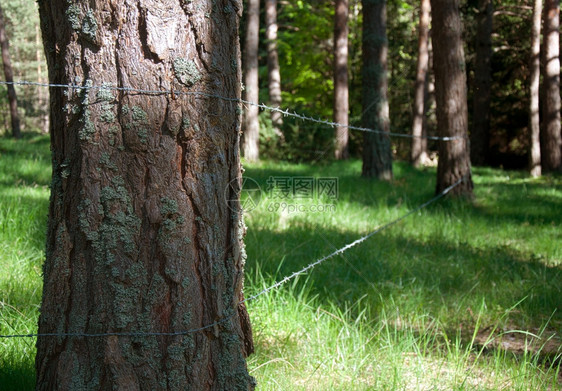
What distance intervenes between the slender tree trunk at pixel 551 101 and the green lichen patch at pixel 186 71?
13.3 metres

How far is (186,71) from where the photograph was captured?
6.14ft

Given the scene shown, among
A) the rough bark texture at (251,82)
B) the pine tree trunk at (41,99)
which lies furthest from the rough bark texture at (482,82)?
the pine tree trunk at (41,99)

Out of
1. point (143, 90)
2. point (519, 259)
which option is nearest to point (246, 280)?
point (143, 90)

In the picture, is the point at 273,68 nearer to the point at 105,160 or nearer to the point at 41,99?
the point at 105,160

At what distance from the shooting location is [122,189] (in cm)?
183

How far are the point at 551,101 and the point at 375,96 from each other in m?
5.94

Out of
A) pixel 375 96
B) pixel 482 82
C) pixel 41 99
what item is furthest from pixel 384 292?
pixel 41 99

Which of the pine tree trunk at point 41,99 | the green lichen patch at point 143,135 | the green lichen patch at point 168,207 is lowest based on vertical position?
the green lichen patch at point 168,207

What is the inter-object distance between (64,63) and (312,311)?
2.27 m

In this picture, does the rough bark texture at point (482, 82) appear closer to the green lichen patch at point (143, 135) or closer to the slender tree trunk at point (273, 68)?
the slender tree trunk at point (273, 68)

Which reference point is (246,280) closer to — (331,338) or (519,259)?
(331,338)

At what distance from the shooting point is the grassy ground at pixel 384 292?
289cm

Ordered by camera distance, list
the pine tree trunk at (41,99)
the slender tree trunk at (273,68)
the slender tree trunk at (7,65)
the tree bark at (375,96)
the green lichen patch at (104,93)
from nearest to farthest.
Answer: the green lichen patch at (104,93)
the tree bark at (375,96)
the slender tree trunk at (273,68)
the slender tree trunk at (7,65)
the pine tree trunk at (41,99)

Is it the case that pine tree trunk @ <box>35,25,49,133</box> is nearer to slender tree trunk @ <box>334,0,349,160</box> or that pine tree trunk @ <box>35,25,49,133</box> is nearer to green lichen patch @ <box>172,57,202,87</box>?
slender tree trunk @ <box>334,0,349,160</box>
